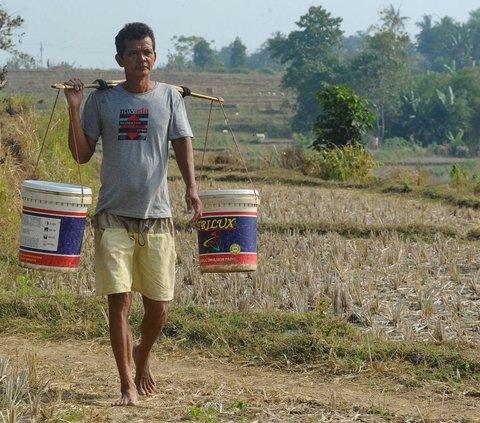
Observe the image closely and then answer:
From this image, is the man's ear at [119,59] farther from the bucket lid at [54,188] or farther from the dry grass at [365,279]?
the dry grass at [365,279]

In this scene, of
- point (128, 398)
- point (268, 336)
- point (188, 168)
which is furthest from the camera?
point (268, 336)

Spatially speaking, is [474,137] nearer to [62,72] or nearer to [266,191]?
[62,72]

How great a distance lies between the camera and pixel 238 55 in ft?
274

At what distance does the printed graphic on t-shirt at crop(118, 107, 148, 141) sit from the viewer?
4.43m

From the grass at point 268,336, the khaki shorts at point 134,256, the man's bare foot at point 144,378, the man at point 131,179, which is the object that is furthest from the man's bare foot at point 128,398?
the grass at point 268,336

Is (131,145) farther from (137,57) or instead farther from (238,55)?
(238,55)

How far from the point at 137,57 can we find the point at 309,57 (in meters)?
49.1

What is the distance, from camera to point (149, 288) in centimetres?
452

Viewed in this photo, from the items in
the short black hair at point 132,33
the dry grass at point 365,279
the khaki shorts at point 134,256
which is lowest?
the dry grass at point 365,279

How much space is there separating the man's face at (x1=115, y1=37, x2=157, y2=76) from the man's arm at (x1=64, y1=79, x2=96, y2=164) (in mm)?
220

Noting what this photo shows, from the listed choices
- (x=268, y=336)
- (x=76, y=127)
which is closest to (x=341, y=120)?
(x=268, y=336)

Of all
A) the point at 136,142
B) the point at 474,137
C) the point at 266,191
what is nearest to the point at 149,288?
the point at 136,142

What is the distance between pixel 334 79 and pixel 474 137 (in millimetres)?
6893

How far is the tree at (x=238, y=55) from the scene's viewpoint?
8344cm
